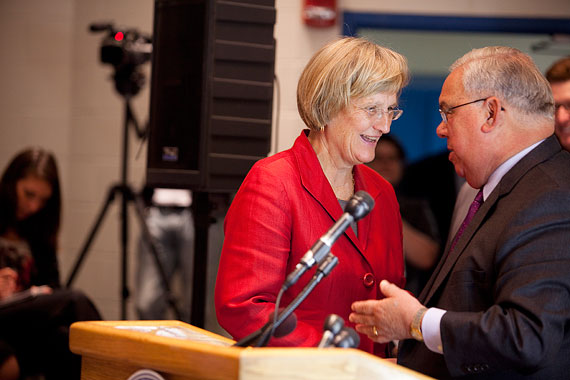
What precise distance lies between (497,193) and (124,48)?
208cm

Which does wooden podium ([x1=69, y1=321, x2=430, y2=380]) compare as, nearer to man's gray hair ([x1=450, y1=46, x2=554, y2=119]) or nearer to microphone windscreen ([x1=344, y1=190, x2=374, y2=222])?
microphone windscreen ([x1=344, y1=190, x2=374, y2=222])

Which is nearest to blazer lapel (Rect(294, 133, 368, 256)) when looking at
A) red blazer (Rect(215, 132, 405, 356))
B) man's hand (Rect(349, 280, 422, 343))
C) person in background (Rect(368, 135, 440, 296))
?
red blazer (Rect(215, 132, 405, 356))

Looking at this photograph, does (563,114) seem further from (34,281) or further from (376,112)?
(34,281)

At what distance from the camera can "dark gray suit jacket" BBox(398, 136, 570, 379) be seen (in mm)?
1362

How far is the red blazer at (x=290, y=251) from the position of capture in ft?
5.41

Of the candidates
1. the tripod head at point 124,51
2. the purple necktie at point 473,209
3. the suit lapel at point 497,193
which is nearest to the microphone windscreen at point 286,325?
the suit lapel at point 497,193

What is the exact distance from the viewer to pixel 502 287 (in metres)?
1.42

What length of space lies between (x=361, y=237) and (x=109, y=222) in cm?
305

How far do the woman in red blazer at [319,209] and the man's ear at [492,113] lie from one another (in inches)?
10.9

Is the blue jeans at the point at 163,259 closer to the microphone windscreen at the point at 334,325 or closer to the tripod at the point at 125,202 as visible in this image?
the tripod at the point at 125,202

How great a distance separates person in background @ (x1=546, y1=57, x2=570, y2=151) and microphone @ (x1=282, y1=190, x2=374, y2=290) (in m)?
1.44

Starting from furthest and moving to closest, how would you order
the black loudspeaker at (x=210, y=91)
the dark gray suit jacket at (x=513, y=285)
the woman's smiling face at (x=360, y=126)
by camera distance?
the black loudspeaker at (x=210, y=91)
the woman's smiling face at (x=360, y=126)
the dark gray suit jacket at (x=513, y=285)

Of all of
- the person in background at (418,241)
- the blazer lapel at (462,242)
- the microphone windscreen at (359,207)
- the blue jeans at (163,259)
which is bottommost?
the blue jeans at (163,259)

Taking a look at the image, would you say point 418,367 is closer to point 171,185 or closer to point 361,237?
point 361,237
